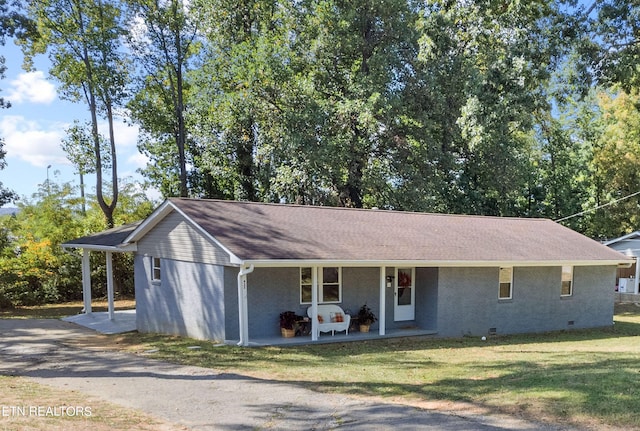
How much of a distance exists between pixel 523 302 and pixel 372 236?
5.52 meters

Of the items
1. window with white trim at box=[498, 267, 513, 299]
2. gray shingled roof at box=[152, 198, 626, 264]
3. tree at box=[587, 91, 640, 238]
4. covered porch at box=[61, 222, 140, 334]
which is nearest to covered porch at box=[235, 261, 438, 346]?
gray shingled roof at box=[152, 198, 626, 264]

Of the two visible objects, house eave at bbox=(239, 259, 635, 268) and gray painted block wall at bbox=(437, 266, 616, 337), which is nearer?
house eave at bbox=(239, 259, 635, 268)

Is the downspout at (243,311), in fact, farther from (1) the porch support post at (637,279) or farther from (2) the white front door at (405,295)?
(1) the porch support post at (637,279)

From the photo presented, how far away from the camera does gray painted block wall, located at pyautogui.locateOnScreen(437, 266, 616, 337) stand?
46.3 ft

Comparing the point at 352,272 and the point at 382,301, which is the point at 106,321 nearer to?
the point at 352,272

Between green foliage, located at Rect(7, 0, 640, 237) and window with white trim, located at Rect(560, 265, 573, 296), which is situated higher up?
green foliage, located at Rect(7, 0, 640, 237)

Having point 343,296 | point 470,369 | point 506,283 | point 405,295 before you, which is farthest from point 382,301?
point 506,283

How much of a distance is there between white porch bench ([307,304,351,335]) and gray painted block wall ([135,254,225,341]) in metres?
2.52

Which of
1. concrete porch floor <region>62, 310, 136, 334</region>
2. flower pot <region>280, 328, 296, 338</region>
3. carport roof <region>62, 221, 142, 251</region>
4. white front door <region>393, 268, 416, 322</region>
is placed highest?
carport roof <region>62, 221, 142, 251</region>

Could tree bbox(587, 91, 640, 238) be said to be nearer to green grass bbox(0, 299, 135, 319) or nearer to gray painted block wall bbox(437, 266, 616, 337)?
gray painted block wall bbox(437, 266, 616, 337)

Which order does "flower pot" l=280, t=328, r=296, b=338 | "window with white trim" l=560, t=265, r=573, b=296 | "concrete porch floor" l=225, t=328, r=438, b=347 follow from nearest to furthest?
Result: "concrete porch floor" l=225, t=328, r=438, b=347, "flower pot" l=280, t=328, r=296, b=338, "window with white trim" l=560, t=265, r=573, b=296

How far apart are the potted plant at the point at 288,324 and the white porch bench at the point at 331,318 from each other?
0.54m

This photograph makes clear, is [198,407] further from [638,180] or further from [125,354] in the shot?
[638,180]

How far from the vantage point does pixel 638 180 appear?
3028cm
